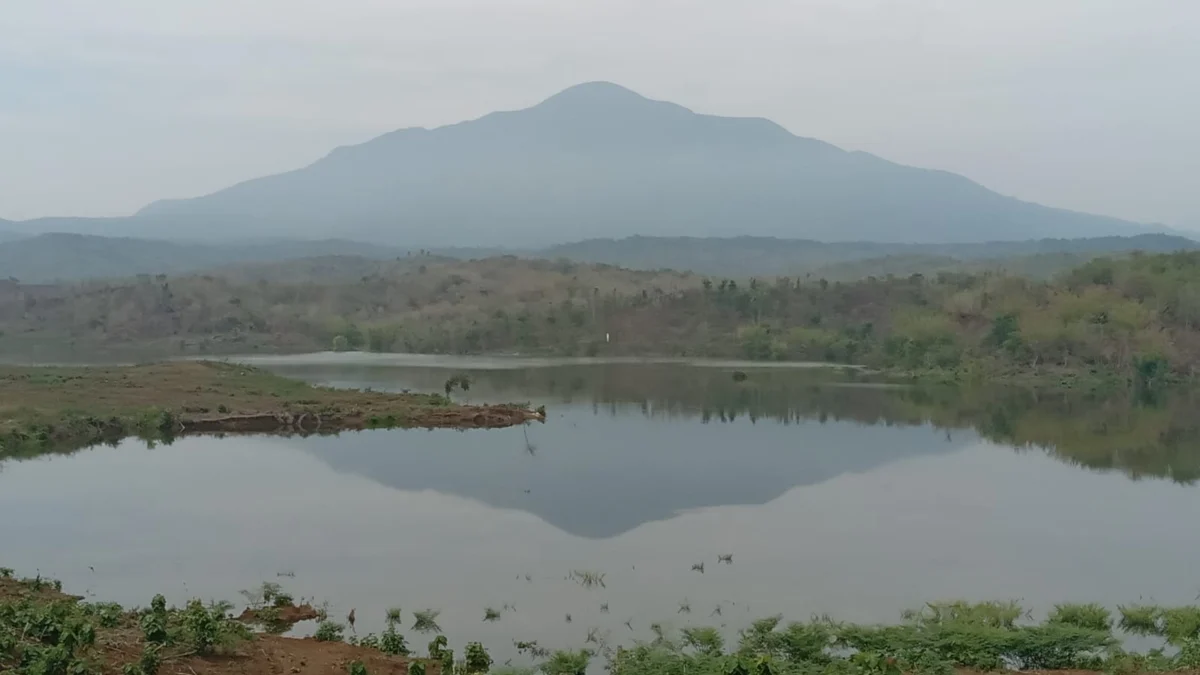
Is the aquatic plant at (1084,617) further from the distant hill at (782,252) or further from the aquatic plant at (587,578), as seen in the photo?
the distant hill at (782,252)

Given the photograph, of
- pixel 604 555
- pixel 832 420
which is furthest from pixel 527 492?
pixel 832 420

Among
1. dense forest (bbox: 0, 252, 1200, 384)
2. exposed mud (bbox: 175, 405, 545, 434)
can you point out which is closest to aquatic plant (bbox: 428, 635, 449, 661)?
exposed mud (bbox: 175, 405, 545, 434)

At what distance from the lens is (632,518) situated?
16.5m

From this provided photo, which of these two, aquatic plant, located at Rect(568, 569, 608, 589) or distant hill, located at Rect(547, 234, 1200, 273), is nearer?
aquatic plant, located at Rect(568, 569, 608, 589)

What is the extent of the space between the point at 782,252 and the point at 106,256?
289 ft

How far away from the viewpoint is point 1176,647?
10.2 metres

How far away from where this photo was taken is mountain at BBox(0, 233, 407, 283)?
12269cm

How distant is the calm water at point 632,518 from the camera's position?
40.4 feet

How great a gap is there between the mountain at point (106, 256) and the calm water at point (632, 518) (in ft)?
336

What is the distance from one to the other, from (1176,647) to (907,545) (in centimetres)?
473

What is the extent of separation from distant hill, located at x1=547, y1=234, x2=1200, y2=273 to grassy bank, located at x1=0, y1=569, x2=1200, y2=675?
10897 cm

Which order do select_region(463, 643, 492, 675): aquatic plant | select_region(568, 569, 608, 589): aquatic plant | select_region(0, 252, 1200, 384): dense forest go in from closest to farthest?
select_region(463, 643, 492, 675): aquatic plant
select_region(568, 569, 608, 589): aquatic plant
select_region(0, 252, 1200, 384): dense forest

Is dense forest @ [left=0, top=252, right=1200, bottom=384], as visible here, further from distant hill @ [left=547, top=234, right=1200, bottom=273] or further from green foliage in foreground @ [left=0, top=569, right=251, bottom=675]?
distant hill @ [left=547, top=234, right=1200, bottom=273]

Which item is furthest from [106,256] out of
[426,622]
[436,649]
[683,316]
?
[436,649]
